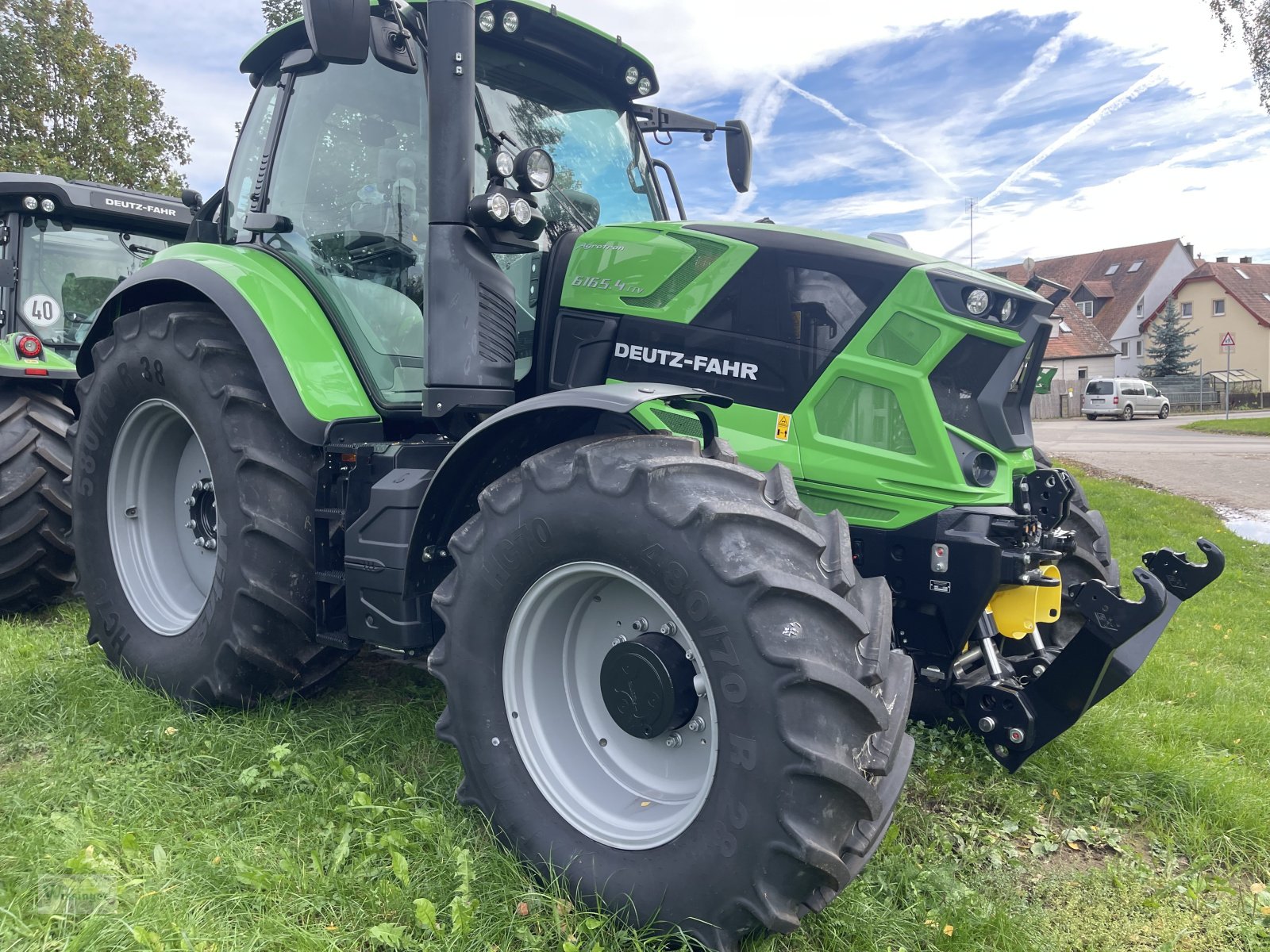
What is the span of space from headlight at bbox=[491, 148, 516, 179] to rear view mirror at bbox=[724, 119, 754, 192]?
158 centimetres

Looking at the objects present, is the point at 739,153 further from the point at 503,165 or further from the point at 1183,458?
the point at 1183,458

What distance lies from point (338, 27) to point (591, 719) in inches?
80.8

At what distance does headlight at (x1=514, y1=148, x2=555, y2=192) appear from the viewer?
115 inches

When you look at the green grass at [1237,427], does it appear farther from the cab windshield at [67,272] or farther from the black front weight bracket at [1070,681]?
the cab windshield at [67,272]

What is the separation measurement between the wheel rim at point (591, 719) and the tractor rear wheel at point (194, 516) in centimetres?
108

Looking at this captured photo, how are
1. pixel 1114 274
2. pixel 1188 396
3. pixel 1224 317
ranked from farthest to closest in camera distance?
pixel 1114 274, pixel 1224 317, pixel 1188 396

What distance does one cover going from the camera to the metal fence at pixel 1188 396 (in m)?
38.9

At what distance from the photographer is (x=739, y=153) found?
4.21 meters

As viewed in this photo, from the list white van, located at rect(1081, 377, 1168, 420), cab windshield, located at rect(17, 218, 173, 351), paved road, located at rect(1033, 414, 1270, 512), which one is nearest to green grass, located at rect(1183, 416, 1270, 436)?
paved road, located at rect(1033, 414, 1270, 512)

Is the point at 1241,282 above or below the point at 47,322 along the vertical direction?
above

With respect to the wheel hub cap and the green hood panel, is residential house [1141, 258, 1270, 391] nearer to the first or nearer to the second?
the green hood panel

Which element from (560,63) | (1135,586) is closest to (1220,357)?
(1135,586)

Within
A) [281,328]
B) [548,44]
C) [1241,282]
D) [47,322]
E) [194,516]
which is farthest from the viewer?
[1241,282]

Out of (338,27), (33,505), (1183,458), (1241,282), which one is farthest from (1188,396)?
(338,27)
